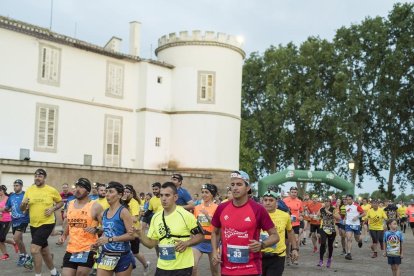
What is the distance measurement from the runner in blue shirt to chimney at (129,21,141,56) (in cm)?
2457

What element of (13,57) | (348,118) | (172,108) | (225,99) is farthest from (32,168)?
(348,118)

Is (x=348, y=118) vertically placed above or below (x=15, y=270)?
above

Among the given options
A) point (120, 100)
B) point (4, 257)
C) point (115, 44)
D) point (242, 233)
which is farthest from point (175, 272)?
point (115, 44)

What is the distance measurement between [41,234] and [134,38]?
1094 inches

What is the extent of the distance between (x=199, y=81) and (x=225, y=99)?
2.10 m

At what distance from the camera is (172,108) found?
36094 mm

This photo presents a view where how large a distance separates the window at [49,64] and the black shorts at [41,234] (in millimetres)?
20669

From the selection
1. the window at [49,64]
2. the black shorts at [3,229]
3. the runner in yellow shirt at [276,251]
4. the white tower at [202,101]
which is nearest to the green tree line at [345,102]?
the white tower at [202,101]

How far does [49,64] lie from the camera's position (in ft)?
99.0

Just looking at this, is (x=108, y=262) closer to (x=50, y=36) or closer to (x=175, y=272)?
(x=175, y=272)

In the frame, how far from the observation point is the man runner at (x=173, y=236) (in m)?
6.42

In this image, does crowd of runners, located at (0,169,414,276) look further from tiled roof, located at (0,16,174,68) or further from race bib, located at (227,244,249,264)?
tiled roof, located at (0,16,174,68)

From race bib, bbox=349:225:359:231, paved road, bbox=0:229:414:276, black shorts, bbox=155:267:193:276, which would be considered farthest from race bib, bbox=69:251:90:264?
race bib, bbox=349:225:359:231

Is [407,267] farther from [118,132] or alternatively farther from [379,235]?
[118,132]
